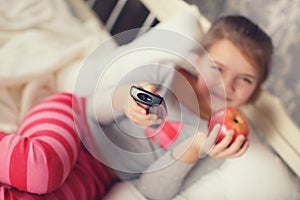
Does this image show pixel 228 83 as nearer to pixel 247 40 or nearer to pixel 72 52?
pixel 247 40

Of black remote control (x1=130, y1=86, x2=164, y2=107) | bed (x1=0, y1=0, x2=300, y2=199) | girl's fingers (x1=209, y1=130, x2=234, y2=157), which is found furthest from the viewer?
bed (x1=0, y1=0, x2=300, y2=199)

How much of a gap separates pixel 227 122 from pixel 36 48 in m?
0.50

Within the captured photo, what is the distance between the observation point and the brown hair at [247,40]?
80 cm

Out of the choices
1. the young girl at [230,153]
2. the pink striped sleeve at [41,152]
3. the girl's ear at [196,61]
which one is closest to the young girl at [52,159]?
the pink striped sleeve at [41,152]

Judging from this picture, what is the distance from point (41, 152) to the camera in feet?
2.47

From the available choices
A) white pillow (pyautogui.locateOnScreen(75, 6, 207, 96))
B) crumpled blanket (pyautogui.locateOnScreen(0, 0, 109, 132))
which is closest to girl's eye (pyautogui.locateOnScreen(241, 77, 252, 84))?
white pillow (pyautogui.locateOnScreen(75, 6, 207, 96))

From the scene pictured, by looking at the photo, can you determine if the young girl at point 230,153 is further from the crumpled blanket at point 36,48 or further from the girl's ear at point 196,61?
the crumpled blanket at point 36,48

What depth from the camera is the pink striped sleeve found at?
741 millimetres

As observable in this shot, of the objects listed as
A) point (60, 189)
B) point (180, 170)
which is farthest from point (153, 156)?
point (60, 189)

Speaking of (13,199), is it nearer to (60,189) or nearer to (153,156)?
(60,189)

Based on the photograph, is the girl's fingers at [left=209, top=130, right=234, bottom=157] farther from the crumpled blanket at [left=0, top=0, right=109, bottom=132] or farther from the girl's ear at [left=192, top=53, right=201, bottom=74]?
the crumpled blanket at [left=0, top=0, right=109, bottom=132]

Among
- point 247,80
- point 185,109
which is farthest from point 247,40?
point 185,109

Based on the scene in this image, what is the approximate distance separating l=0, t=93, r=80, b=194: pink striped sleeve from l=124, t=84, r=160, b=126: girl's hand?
0.52 feet

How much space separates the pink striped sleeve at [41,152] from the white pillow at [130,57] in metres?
0.08
